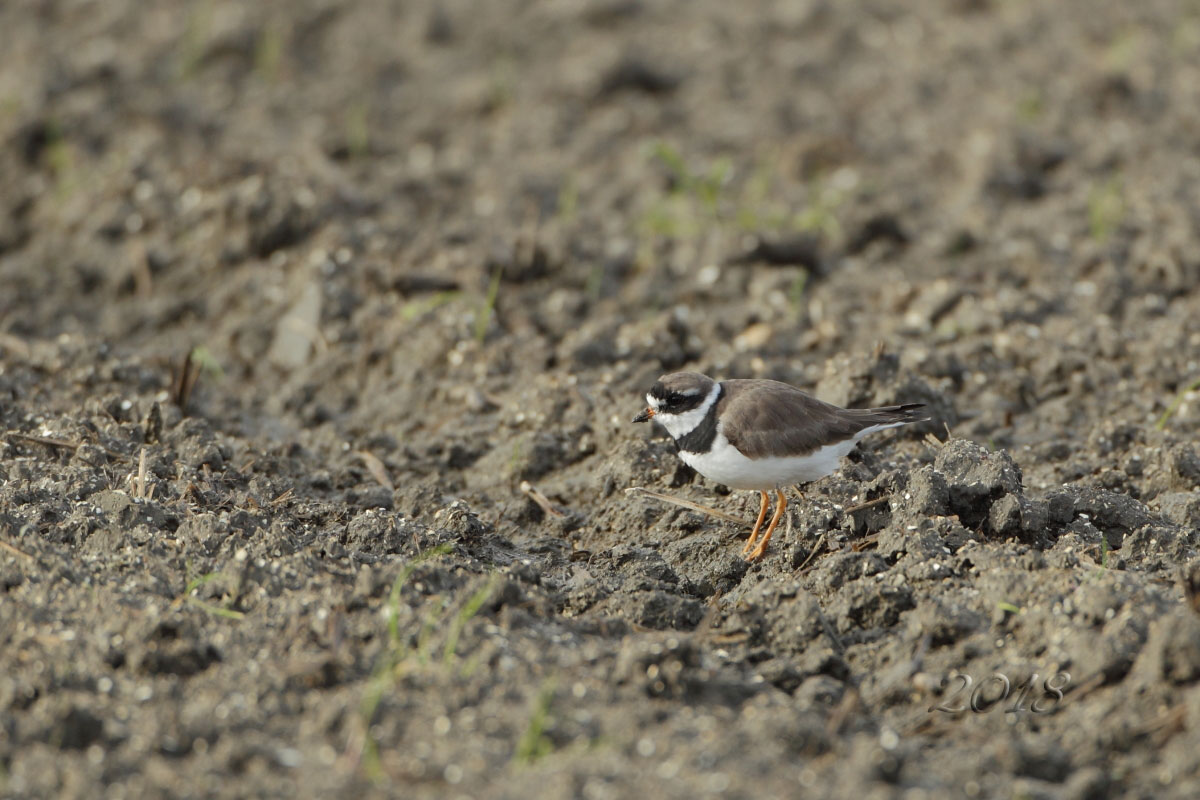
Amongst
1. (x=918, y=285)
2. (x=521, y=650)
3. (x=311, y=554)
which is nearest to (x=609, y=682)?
(x=521, y=650)

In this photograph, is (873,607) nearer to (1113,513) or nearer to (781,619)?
(781,619)

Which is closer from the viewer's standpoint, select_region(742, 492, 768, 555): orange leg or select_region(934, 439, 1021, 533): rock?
select_region(934, 439, 1021, 533): rock

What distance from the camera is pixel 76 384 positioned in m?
6.04

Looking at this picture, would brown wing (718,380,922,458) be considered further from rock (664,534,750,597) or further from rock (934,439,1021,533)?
rock (664,534,750,597)

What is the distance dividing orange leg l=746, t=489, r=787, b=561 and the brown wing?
28 centimetres

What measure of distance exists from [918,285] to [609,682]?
4.09 metres

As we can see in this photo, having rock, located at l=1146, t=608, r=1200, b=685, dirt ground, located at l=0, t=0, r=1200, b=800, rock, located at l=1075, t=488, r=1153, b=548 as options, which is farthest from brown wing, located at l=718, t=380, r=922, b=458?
rock, located at l=1146, t=608, r=1200, b=685

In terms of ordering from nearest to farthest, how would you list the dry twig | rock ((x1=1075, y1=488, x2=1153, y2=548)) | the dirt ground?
1. the dirt ground
2. rock ((x1=1075, y1=488, x2=1153, y2=548))
3. the dry twig

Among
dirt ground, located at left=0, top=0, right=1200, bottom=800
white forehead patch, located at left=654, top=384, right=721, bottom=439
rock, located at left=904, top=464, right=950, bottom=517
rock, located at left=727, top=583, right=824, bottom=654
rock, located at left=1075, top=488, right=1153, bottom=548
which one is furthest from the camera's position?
white forehead patch, located at left=654, top=384, right=721, bottom=439

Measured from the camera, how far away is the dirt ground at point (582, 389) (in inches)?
138

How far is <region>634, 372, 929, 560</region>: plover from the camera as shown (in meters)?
4.74

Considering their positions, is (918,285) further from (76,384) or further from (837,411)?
(76,384)

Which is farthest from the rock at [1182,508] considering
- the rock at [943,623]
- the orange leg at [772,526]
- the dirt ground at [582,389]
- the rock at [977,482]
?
the orange leg at [772,526]

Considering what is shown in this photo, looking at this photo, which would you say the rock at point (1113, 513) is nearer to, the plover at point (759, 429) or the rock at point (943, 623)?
the plover at point (759, 429)
